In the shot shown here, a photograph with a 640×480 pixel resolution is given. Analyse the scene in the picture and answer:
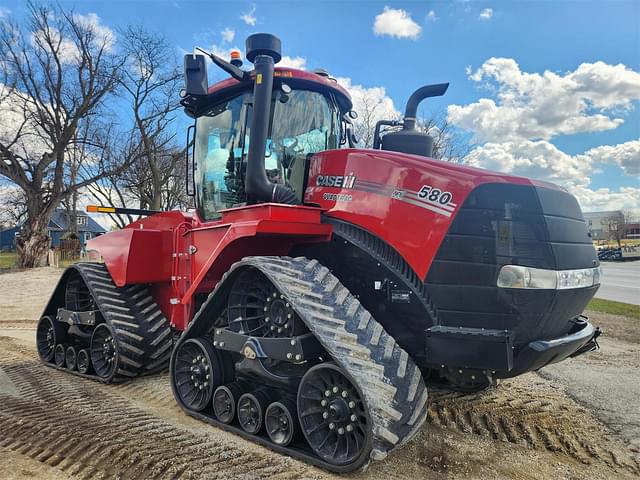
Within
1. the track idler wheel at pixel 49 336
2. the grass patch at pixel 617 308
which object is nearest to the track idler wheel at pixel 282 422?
the track idler wheel at pixel 49 336

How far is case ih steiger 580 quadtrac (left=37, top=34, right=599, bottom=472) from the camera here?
3.13 meters

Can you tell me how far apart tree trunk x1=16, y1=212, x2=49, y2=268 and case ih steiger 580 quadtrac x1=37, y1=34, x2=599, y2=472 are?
22099 millimetres

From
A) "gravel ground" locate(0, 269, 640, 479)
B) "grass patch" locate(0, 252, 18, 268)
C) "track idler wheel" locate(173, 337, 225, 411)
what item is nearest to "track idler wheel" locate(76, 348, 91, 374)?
"gravel ground" locate(0, 269, 640, 479)

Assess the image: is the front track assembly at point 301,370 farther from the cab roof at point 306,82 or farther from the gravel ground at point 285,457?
the cab roof at point 306,82

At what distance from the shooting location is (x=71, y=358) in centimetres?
608

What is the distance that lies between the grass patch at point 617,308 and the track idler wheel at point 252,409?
1090 cm

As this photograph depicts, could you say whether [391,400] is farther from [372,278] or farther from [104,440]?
[104,440]

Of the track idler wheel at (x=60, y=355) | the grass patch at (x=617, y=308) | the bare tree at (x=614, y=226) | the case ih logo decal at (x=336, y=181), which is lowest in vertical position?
the track idler wheel at (x=60, y=355)

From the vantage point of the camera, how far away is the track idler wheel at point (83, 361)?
579cm

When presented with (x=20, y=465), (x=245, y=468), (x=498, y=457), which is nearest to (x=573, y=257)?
(x=498, y=457)

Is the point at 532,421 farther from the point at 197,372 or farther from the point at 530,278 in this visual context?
the point at 197,372

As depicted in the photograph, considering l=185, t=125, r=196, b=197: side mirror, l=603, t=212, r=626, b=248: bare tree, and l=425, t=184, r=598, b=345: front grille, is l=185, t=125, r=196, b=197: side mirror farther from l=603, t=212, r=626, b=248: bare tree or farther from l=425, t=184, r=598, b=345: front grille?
l=603, t=212, r=626, b=248: bare tree

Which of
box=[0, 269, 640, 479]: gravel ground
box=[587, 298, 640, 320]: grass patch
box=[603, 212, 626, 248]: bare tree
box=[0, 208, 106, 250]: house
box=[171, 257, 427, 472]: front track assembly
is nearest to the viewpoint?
box=[171, 257, 427, 472]: front track assembly

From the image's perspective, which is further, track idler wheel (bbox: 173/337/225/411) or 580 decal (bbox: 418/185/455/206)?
track idler wheel (bbox: 173/337/225/411)
